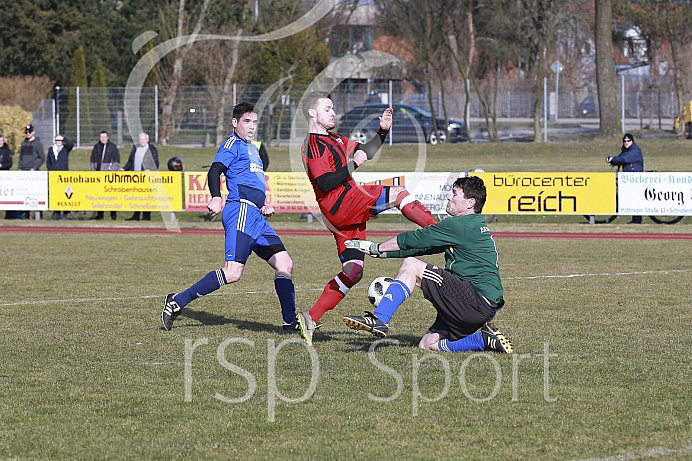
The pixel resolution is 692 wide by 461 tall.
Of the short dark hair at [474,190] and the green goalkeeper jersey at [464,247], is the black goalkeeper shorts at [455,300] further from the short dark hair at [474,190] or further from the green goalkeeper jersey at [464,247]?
the short dark hair at [474,190]

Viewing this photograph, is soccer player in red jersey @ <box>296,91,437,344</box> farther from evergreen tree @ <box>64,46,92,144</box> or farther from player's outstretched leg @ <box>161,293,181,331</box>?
evergreen tree @ <box>64,46,92,144</box>

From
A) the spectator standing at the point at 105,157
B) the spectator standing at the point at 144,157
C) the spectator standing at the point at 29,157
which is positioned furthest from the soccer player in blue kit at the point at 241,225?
the spectator standing at the point at 29,157

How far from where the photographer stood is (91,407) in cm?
584

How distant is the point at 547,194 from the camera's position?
21688 millimetres

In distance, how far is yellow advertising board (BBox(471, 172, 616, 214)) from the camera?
21359mm

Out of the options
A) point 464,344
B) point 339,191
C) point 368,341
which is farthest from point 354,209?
point 464,344

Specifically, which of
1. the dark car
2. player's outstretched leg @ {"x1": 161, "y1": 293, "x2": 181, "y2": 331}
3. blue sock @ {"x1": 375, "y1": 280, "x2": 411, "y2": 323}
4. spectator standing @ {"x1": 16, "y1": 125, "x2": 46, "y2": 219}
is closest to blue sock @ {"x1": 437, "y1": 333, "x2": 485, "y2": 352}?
blue sock @ {"x1": 375, "y1": 280, "x2": 411, "y2": 323}

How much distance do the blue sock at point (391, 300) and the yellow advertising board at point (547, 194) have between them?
14324 mm

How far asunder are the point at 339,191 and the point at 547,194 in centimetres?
1463

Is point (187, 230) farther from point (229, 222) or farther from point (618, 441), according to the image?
point (618, 441)

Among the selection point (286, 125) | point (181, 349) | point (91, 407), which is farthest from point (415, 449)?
point (286, 125)

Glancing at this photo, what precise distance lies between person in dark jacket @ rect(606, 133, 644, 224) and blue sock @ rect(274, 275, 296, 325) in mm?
14190

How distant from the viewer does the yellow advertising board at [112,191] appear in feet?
73.8

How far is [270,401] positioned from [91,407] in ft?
3.59
